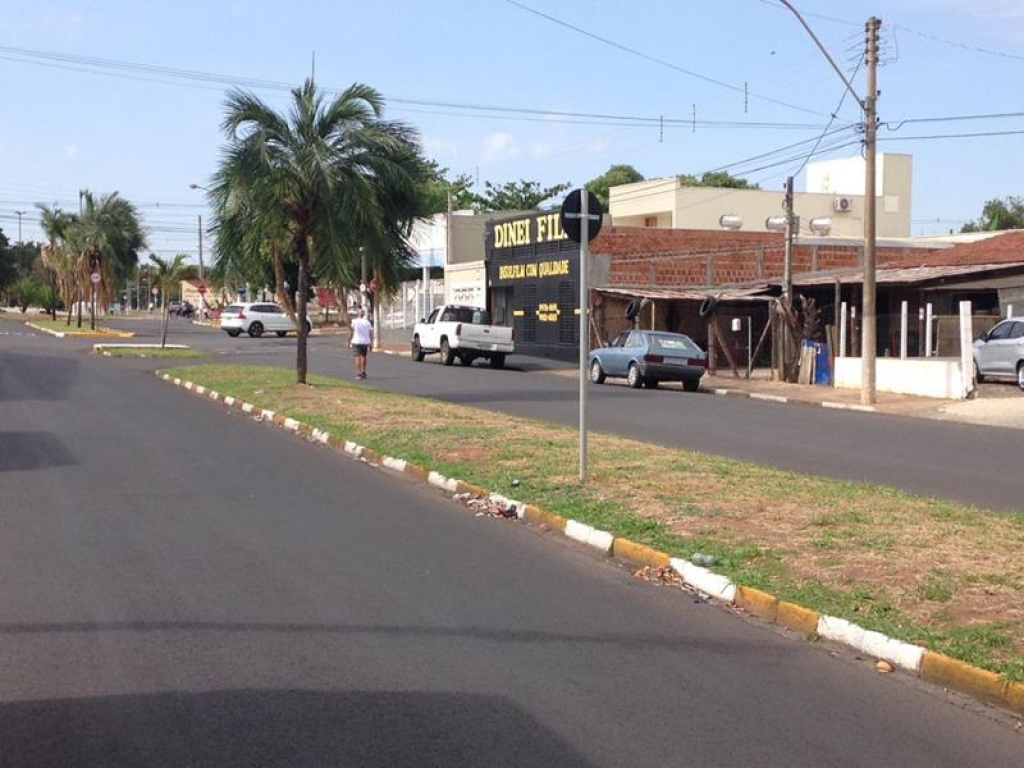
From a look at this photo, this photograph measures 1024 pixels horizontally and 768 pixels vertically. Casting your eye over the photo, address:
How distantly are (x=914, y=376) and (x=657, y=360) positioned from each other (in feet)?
20.3

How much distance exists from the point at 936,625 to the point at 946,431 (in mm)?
14042

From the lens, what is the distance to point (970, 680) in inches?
234

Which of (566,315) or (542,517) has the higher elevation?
(566,315)

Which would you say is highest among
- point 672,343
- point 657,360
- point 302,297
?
point 302,297

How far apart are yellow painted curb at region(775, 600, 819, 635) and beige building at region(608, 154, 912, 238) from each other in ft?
158

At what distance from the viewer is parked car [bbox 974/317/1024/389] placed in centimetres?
2595

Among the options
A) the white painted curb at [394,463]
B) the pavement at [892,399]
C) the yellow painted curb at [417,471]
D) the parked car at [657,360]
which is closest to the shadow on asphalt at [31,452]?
the white painted curb at [394,463]

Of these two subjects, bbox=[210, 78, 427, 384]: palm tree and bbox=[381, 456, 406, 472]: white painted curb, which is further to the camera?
bbox=[210, 78, 427, 384]: palm tree

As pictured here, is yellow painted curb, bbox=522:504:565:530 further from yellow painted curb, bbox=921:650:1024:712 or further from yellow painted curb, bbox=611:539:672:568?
yellow painted curb, bbox=921:650:1024:712

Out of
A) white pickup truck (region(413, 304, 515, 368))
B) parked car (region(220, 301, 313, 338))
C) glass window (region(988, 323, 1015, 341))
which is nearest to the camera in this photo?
glass window (region(988, 323, 1015, 341))

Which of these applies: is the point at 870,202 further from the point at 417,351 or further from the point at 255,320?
the point at 255,320

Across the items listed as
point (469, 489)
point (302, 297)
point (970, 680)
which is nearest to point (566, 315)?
point (302, 297)

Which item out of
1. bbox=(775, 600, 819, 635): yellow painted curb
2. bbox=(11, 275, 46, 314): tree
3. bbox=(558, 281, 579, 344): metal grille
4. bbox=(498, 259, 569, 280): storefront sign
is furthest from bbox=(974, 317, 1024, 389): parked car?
bbox=(11, 275, 46, 314): tree

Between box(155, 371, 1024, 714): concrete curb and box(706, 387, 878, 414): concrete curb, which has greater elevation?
box(706, 387, 878, 414): concrete curb
